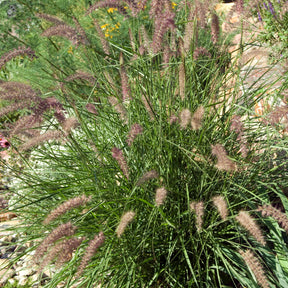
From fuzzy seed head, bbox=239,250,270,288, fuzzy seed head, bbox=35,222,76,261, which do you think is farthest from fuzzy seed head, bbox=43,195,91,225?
fuzzy seed head, bbox=239,250,270,288

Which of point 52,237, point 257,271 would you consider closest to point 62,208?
point 52,237

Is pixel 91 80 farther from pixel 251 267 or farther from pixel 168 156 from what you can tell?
pixel 251 267

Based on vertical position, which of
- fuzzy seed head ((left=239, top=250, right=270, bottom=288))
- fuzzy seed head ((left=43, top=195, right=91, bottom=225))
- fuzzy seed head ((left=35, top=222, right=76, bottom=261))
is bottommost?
fuzzy seed head ((left=239, top=250, right=270, bottom=288))

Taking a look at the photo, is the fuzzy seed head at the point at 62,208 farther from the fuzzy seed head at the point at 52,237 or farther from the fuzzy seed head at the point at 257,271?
the fuzzy seed head at the point at 257,271

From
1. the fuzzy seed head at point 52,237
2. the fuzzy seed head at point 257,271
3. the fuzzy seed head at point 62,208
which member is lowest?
the fuzzy seed head at point 257,271

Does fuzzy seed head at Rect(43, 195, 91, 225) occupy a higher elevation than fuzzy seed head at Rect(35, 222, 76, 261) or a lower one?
higher

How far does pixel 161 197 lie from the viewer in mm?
1610

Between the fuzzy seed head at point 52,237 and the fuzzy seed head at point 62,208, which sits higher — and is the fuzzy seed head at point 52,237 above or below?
below

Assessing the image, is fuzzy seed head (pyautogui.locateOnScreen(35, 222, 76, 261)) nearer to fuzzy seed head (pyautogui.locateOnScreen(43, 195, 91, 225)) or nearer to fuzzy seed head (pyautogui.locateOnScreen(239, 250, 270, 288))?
fuzzy seed head (pyautogui.locateOnScreen(43, 195, 91, 225))

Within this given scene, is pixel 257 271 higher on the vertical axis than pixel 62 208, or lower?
lower

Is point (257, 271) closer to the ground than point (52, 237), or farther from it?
closer to the ground

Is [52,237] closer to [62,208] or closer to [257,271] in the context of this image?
[62,208]

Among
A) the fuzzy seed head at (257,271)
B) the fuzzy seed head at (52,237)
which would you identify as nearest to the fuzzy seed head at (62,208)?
the fuzzy seed head at (52,237)

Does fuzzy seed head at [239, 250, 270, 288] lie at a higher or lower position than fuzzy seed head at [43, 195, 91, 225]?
lower
